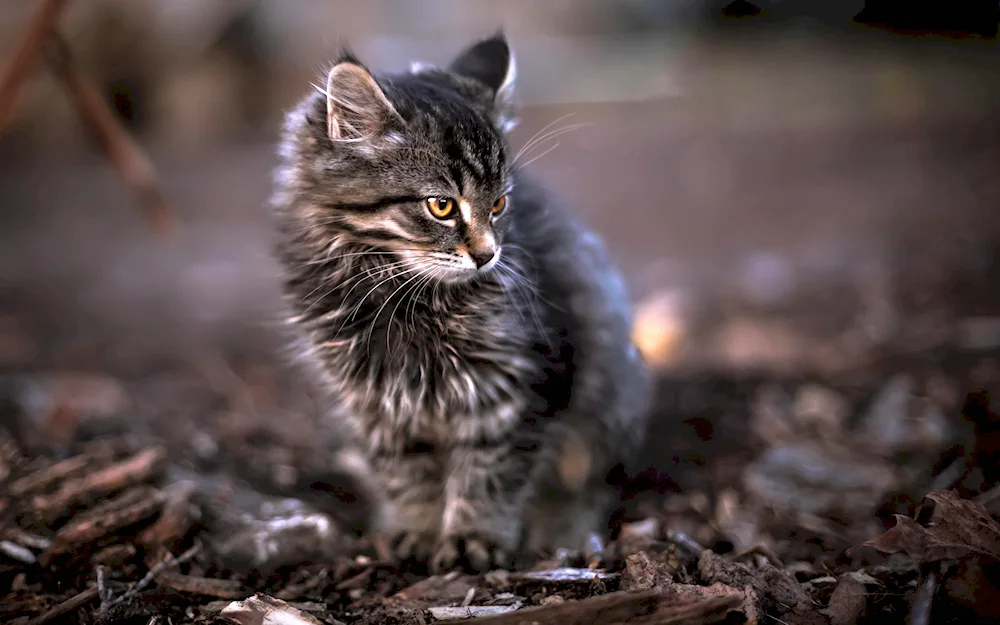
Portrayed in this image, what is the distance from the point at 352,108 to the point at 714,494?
2.28m

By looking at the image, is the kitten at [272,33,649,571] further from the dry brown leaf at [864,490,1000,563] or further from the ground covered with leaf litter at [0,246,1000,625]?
the dry brown leaf at [864,490,1000,563]

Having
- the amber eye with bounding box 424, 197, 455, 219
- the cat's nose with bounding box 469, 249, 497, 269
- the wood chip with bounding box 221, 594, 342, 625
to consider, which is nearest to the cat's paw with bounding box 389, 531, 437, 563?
the wood chip with bounding box 221, 594, 342, 625

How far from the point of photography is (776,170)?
25.5ft

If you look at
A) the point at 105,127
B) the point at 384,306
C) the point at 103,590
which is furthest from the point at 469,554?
the point at 105,127

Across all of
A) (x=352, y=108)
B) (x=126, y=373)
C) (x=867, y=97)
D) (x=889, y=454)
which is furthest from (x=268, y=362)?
(x=867, y=97)

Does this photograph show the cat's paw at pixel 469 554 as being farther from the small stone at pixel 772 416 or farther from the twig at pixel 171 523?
the small stone at pixel 772 416

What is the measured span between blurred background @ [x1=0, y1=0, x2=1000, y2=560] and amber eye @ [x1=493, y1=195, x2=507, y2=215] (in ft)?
2.86

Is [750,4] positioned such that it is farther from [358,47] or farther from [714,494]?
[714,494]

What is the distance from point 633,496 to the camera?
11.9 feet

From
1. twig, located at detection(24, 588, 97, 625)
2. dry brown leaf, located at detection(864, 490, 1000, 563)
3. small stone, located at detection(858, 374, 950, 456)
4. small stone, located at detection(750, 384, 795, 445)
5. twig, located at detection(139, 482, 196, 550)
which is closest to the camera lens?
dry brown leaf, located at detection(864, 490, 1000, 563)

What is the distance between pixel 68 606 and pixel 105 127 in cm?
275

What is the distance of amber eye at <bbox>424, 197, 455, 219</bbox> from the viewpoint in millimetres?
2721

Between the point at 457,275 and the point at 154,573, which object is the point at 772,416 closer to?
the point at 457,275

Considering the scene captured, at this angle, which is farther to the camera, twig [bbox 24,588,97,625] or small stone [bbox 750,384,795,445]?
small stone [bbox 750,384,795,445]
